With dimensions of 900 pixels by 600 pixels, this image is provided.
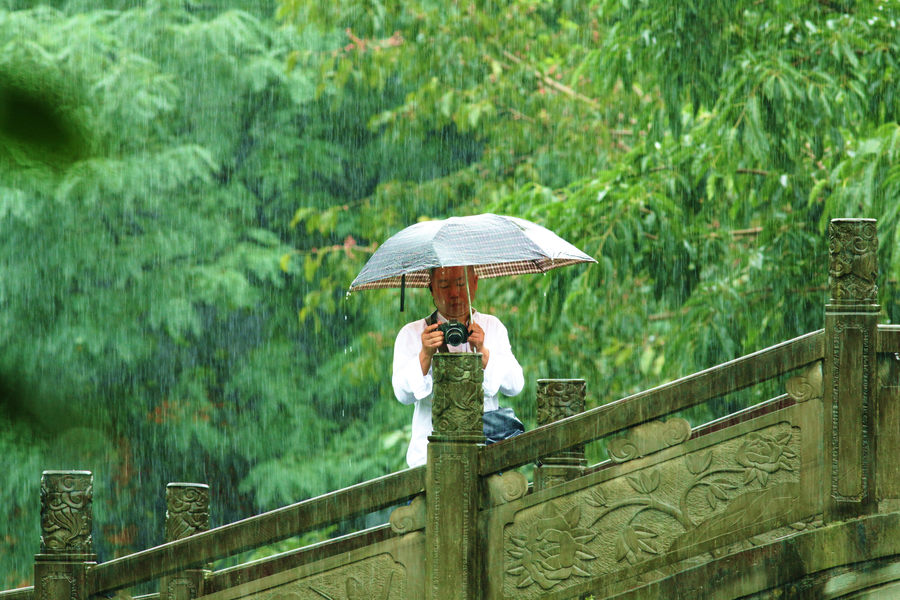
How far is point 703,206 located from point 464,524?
516cm

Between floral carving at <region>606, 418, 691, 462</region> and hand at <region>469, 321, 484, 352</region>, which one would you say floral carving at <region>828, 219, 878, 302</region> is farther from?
hand at <region>469, 321, 484, 352</region>

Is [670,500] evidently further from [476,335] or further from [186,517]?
[186,517]

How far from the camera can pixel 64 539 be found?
5531 mm

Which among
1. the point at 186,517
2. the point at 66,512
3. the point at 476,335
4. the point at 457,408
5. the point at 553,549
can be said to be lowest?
the point at 186,517

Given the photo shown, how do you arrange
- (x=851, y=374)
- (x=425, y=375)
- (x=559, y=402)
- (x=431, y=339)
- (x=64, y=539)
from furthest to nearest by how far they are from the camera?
(x=559, y=402) < (x=64, y=539) < (x=425, y=375) < (x=431, y=339) < (x=851, y=374)

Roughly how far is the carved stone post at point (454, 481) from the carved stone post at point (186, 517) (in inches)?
74.2

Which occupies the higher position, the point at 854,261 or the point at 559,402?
the point at 854,261

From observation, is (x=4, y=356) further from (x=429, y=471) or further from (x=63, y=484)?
(x=429, y=471)

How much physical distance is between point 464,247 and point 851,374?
5.39 ft

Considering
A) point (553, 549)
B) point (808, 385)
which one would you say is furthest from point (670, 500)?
point (808, 385)

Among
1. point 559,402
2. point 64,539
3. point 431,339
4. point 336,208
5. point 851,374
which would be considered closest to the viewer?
point 851,374

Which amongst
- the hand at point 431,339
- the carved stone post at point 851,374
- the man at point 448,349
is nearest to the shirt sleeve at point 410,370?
the man at point 448,349

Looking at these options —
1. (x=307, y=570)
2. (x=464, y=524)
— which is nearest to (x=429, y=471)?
(x=464, y=524)

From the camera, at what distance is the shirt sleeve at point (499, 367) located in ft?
17.8
